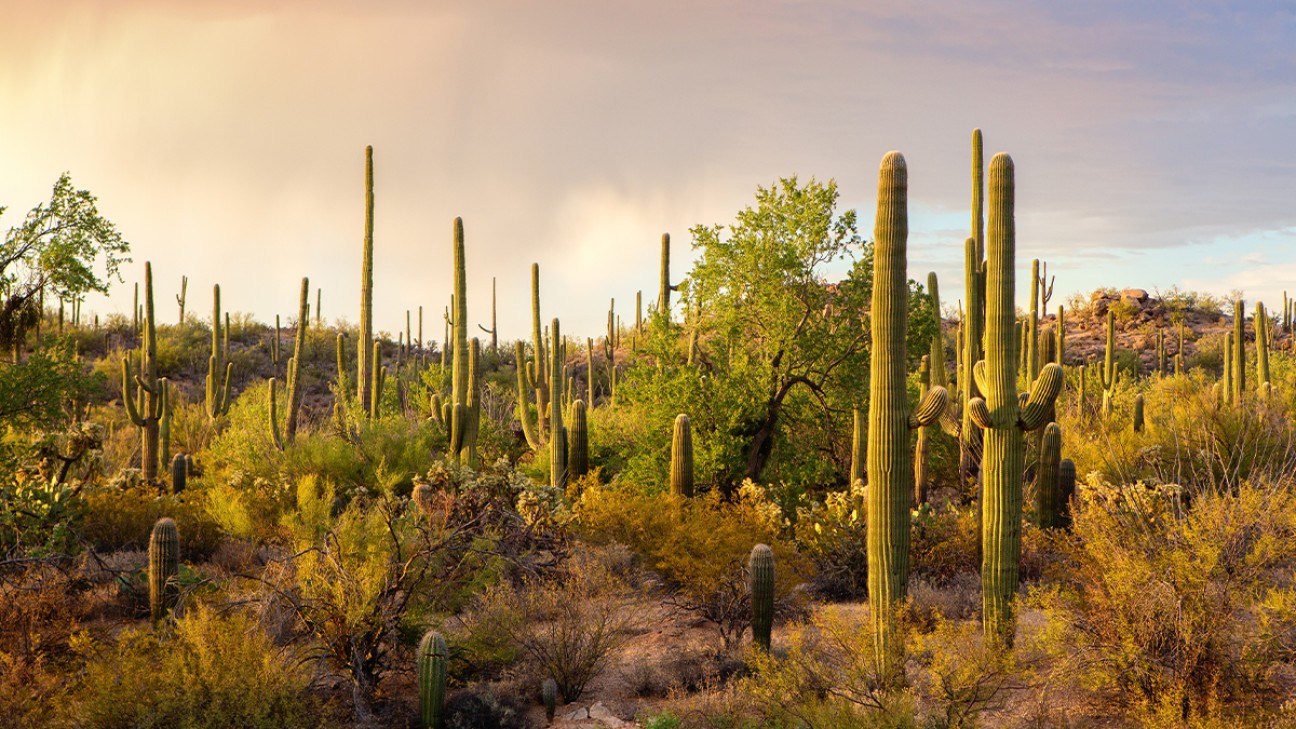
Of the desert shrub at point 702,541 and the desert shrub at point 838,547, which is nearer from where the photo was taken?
the desert shrub at point 702,541

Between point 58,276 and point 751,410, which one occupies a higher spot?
point 58,276

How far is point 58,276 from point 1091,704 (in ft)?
46.9

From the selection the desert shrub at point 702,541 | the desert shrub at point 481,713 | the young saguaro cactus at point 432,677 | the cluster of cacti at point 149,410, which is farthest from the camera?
the cluster of cacti at point 149,410

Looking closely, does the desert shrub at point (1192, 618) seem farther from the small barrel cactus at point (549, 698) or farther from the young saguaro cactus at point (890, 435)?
the small barrel cactus at point (549, 698)

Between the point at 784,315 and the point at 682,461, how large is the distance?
12.0 ft

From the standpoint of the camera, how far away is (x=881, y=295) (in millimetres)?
9406

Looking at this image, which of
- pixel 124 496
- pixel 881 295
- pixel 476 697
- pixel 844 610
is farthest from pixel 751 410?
pixel 124 496

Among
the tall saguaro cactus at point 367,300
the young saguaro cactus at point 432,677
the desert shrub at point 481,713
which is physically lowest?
the desert shrub at point 481,713

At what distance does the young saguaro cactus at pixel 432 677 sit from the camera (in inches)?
329

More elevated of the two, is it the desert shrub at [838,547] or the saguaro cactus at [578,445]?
the saguaro cactus at [578,445]

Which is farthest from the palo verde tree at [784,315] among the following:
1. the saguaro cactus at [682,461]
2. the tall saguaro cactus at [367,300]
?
the tall saguaro cactus at [367,300]

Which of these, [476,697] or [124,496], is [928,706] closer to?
[476,697]

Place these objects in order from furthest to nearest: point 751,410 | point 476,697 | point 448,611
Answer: point 751,410 < point 448,611 < point 476,697

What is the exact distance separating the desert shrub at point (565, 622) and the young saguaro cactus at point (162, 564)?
3.31 m
